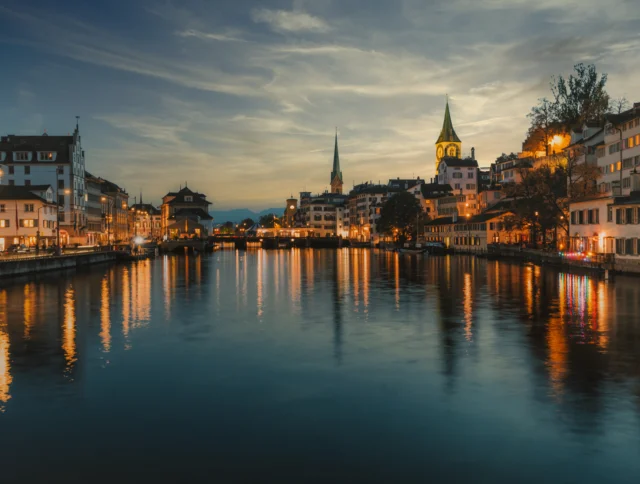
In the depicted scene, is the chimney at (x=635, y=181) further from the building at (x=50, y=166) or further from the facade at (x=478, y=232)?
the building at (x=50, y=166)

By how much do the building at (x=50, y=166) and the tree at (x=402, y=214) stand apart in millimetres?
84837

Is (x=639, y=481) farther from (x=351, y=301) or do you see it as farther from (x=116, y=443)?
(x=351, y=301)

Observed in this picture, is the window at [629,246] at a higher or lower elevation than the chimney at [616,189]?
lower

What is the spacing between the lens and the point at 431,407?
18.6m

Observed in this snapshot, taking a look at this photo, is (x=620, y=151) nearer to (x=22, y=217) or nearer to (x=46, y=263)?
(x=46, y=263)

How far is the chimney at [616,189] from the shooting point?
75.2 m

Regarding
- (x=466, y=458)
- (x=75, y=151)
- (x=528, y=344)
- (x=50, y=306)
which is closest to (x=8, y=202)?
(x=75, y=151)

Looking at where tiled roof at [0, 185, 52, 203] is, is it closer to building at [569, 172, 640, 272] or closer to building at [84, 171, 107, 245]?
building at [84, 171, 107, 245]

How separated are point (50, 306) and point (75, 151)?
9964 cm

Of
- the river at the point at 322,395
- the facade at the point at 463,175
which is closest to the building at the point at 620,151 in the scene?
the river at the point at 322,395

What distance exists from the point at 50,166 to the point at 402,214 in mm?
92071

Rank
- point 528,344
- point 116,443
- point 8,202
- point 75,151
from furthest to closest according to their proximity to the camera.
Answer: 1. point 75,151
2. point 8,202
3. point 528,344
4. point 116,443

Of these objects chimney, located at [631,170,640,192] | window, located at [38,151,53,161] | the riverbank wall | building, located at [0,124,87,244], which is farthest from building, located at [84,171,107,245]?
chimney, located at [631,170,640,192]

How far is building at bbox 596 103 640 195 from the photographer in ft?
253
